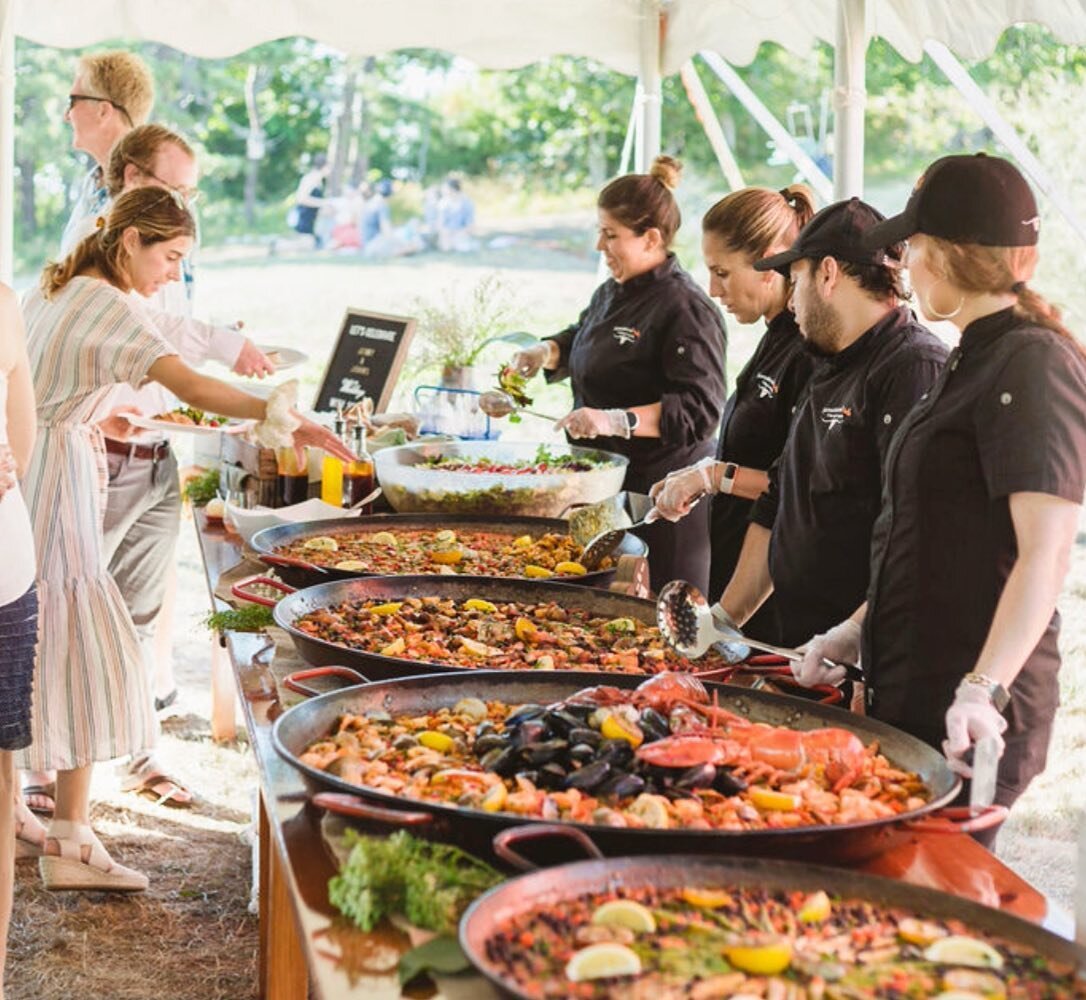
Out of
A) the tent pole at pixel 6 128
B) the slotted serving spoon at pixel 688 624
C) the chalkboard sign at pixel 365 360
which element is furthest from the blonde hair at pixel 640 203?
the slotted serving spoon at pixel 688 624

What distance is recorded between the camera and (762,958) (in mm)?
1286

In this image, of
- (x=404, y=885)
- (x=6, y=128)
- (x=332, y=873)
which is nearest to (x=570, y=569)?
(x=332, y=873)

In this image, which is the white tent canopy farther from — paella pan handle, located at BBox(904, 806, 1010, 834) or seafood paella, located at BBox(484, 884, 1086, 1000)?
seafood paella, located at BBox(484, 884, 1086, 1000)

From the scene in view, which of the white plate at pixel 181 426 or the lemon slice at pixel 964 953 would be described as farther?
the white plate at pixel 181 426

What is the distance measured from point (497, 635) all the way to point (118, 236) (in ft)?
5.66

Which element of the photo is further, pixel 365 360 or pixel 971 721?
pixel 365 360

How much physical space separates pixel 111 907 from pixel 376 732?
2279 mm

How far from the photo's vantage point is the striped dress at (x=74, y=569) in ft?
11.4

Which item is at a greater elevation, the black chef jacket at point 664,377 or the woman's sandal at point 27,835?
the black chef jacket at point 664,377

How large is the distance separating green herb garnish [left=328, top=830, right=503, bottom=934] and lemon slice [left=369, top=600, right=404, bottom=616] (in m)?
1.01

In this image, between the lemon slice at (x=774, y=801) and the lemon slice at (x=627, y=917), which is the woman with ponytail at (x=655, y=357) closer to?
the lemon slice at (x=774, y=801)

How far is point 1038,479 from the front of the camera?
1939 millimetres

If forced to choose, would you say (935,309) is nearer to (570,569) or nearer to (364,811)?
(570,569)

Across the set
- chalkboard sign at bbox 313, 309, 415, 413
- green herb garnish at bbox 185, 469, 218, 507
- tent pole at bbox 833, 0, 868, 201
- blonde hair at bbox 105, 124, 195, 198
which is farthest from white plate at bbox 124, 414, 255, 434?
tent pole at bbox 833, 0, 868, 201
